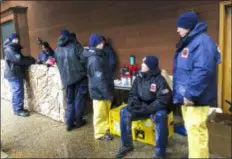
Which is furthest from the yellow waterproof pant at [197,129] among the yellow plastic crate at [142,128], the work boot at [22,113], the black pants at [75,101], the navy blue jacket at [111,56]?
the work boot at [22,113]

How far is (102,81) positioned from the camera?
3.71 metres

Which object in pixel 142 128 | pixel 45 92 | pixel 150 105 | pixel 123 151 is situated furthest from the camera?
pixel 45 92

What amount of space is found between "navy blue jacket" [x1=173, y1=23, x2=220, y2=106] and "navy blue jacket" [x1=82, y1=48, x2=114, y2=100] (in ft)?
3.93

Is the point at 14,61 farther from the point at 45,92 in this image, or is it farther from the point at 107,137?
the point at 107,137

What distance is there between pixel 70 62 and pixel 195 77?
2.17 metres

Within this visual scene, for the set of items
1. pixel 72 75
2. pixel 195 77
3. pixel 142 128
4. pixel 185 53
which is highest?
pixel 185 53

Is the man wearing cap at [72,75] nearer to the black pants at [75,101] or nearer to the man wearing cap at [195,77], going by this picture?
the black pants at [75,101]

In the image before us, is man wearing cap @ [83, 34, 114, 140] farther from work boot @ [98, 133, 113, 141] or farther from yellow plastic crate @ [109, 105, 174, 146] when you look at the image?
yellow plastic crate @ [109, 105, 174, 146]

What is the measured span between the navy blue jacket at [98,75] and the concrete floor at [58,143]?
0.67 metres

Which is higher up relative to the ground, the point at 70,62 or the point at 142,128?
the point at 70,62

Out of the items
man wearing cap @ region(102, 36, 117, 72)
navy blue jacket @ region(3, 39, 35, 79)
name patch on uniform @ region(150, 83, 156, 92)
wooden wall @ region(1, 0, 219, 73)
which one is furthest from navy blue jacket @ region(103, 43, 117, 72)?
name patch on uniform @ region(150, 83, 156, 92)

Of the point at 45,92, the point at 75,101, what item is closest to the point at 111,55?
the point at 45,92

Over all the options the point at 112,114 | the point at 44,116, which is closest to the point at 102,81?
the point at 112,114

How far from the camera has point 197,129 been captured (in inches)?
106
